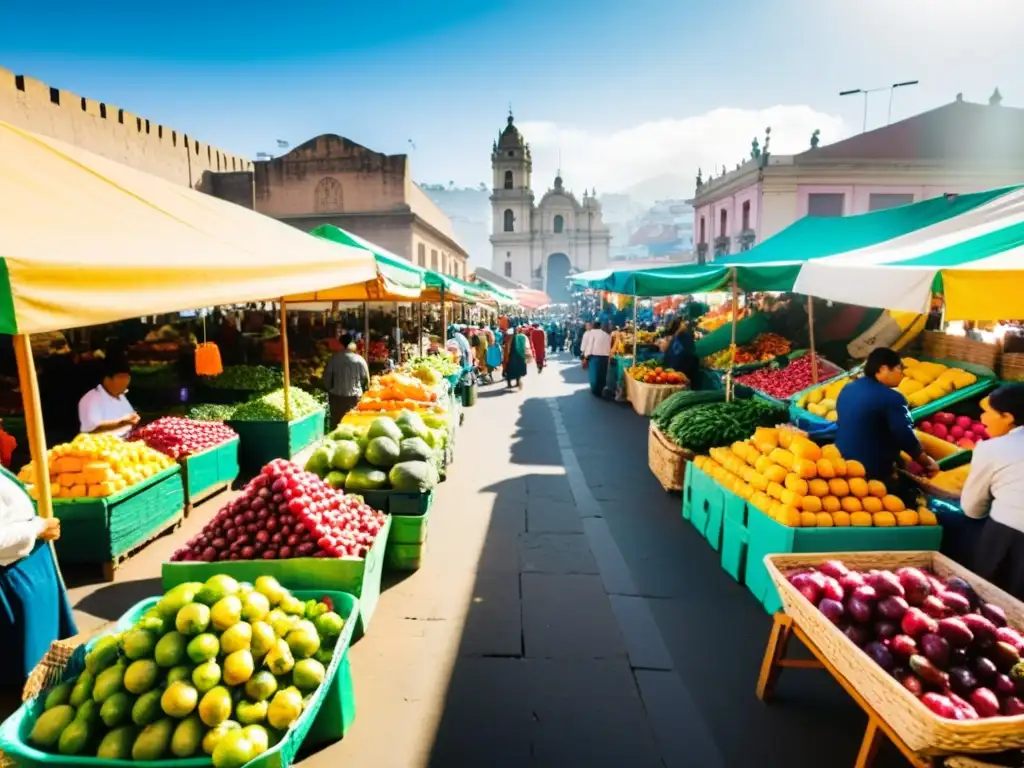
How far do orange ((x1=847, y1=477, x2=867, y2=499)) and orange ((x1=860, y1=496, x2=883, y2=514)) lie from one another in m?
0.05

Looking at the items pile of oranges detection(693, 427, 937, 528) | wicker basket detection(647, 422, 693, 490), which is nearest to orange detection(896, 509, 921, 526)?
pile of oranges detection(693, 427, 937, 528)

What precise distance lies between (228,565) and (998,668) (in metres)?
3.72

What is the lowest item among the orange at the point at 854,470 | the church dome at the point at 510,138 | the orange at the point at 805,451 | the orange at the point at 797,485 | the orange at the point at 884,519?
the orange at the point at 884,519

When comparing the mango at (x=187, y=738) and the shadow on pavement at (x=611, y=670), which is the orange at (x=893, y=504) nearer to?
the shadow on pavement at (x=611, y=670)

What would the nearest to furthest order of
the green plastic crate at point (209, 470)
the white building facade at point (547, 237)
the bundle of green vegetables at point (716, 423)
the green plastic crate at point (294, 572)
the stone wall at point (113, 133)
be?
the green plastic crate at point (294, 572), the green plastic crate at point (209, 470), the bundle of green vegetables at point (716, 423), the stone wall at point (113, 133), the white building facade at point (547, 237)

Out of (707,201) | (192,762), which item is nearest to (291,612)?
(192,762)

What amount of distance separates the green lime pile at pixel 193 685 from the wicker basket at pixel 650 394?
8254 millimetres

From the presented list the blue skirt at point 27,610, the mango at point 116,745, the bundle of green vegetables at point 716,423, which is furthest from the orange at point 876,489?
the blue skirt at point 27,610

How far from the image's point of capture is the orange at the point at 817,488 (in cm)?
389

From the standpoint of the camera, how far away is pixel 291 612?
8.78ft

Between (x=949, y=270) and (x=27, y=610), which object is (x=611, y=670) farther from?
(x=27, y=610)

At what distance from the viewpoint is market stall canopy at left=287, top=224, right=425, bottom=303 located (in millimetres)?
6719

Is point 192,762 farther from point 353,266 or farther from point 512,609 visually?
point 353,266

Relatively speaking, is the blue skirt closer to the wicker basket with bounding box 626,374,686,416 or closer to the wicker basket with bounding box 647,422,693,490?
the wicker basket with bounding box 647,422,693,490
